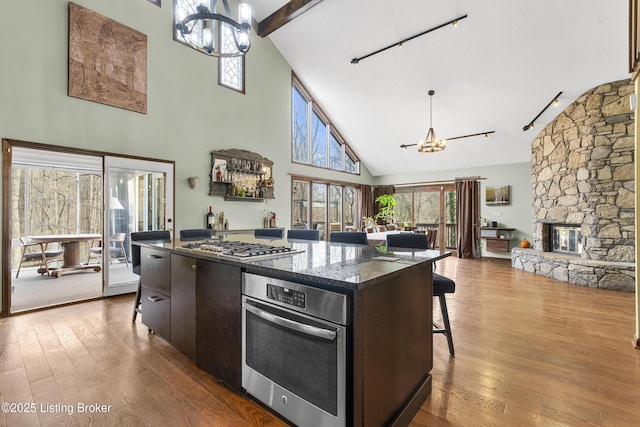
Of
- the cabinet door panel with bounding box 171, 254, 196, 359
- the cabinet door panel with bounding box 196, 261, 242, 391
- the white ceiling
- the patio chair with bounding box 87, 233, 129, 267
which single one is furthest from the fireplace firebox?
the patio chair with bounding box 87, 233, 129, 267

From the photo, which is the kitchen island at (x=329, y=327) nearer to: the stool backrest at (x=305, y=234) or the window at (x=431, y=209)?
the stool backrest at (x=305, y=234)

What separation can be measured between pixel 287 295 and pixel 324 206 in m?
6.55

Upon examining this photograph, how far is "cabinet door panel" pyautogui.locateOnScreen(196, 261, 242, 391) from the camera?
68.9 inches

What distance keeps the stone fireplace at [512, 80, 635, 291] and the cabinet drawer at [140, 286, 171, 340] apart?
5786 mm

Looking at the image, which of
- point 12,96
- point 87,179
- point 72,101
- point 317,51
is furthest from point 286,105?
point 87,179

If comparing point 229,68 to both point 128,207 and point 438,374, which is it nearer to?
point 128,207

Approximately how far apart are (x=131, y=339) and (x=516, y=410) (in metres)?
2.95

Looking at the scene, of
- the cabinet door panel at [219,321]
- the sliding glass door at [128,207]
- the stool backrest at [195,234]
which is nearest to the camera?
the cabinet door panel at [219,321]

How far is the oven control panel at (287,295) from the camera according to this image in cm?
138

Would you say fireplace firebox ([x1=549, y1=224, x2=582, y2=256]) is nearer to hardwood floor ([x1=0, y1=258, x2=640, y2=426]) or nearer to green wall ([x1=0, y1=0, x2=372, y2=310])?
hardwood floor ([x1=0, y1=258, x2=640, y2=426])

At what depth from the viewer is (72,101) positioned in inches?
146

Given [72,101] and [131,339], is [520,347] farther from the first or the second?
[72,101]

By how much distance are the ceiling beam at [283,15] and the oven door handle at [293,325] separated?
4985mm

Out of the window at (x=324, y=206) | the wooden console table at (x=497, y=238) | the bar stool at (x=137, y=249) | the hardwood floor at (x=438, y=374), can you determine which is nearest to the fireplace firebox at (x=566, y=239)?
the wooden console table at (x=497, y=238)
